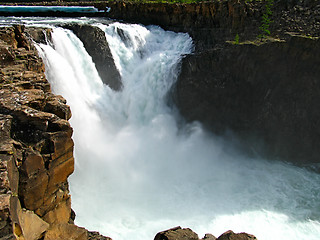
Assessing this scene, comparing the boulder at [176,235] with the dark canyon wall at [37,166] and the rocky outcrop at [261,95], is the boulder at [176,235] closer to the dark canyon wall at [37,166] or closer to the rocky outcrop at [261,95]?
the dark canyon wall at [37,166]

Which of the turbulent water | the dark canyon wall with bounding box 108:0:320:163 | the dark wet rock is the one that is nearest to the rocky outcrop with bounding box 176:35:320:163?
the dark canyon wall with bounding box 108:0:320:163

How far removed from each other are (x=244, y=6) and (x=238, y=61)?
14.7 ft

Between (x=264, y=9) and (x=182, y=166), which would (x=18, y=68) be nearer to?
(x=182, y=166)

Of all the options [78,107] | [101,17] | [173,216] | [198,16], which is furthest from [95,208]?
[101,17]

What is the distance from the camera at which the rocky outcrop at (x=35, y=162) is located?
5.22 m

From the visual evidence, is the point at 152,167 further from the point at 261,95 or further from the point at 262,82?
the point at 262,82

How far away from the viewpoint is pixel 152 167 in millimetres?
15906

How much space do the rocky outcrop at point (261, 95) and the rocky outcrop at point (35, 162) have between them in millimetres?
12820

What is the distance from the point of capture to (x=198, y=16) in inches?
866

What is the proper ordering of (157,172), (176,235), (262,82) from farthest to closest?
1. (262,82)
2. (157,172)
3. (176,235)

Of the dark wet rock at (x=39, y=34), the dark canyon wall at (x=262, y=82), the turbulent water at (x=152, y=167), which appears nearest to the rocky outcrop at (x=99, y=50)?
the turbulent water at (x=152, y=167)

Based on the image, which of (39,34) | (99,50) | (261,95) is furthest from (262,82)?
(39,34)

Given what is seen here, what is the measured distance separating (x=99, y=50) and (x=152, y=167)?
25.7 feet

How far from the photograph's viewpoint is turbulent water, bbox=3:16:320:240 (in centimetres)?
1242
